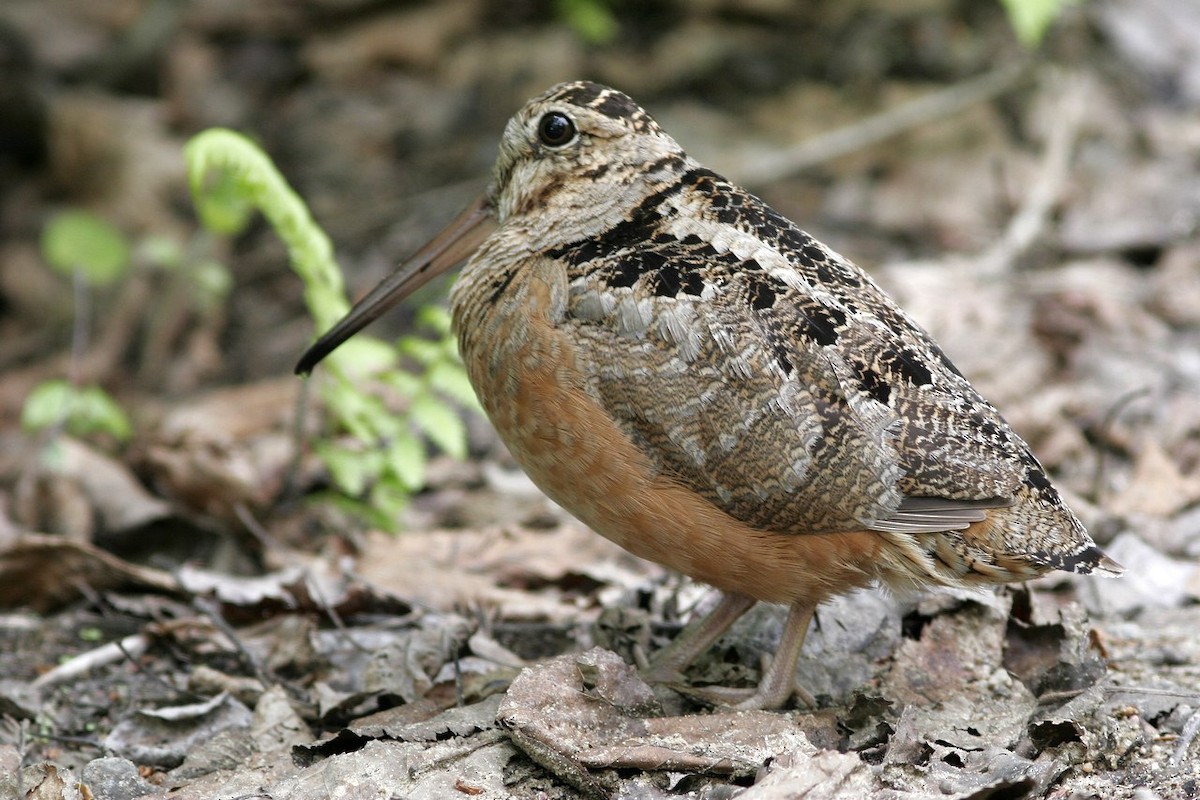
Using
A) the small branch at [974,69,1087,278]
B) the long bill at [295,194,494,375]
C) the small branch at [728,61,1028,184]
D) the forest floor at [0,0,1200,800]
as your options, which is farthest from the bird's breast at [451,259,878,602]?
the small branch at [728,61,1028,184]

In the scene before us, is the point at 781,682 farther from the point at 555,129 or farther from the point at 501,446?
the point at 501,446

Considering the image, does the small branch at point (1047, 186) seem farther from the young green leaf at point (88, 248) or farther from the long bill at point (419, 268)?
the young green leaf at point (88, 248)

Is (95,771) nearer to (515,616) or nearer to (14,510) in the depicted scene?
(515,616)

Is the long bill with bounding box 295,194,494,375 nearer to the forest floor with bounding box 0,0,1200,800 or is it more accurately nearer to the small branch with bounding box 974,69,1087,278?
the forest floor with bounding box 0,0,1200,800

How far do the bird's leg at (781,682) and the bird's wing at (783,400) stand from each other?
402 mm

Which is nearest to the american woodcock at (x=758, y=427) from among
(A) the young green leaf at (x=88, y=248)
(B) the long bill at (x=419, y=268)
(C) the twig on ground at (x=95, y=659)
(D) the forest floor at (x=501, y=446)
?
(D) the forest floor at (x=501, y=446)

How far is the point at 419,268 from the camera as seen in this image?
16.8 feet

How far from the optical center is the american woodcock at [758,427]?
4.11m

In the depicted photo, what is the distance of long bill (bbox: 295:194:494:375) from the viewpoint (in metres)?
5.07

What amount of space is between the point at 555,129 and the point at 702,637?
185cm

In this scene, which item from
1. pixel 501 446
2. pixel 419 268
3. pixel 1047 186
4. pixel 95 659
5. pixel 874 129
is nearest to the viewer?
pixel 95 659

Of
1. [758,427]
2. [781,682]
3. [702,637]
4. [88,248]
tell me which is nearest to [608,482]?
[758,427]

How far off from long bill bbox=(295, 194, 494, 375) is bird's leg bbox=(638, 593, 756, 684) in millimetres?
1650

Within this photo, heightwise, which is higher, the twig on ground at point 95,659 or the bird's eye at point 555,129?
the bird's eye at point 555,129
